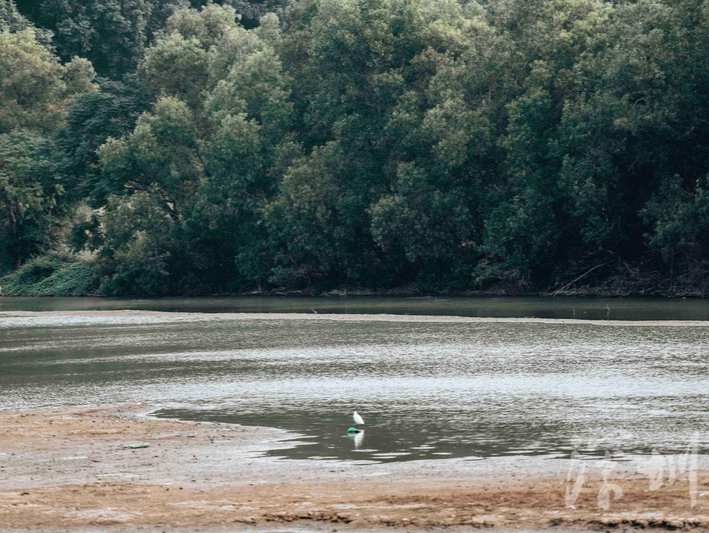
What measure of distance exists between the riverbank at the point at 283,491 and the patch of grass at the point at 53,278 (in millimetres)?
61463

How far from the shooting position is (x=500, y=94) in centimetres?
6128

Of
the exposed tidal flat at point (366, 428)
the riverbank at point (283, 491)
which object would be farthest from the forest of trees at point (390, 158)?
the riverbank at point (283, 491)

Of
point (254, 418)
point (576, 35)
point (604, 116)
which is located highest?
point (576, 35)

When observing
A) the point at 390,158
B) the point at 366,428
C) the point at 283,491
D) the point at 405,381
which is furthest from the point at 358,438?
the point at 390,158

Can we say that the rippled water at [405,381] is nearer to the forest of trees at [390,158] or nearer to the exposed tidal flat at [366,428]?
the exposed tidal flat at [366,428]

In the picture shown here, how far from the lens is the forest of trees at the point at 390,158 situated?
179 ft

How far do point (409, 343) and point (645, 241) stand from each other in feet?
78.7

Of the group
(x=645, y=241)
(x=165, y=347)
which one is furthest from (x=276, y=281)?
(x=165, y=347)

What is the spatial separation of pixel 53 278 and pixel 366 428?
6532cm

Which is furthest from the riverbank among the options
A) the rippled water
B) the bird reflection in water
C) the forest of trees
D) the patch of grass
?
the patch of grass

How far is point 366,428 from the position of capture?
63.9 feet

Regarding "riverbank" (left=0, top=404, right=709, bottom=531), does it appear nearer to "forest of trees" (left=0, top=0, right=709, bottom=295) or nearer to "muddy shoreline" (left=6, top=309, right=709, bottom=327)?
"muddy shoreline" (left=6, top=309, right=709, bottom=327)

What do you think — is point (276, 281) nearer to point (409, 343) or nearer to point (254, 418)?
point (409, 343)

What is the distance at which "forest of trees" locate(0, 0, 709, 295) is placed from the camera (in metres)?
54.6
